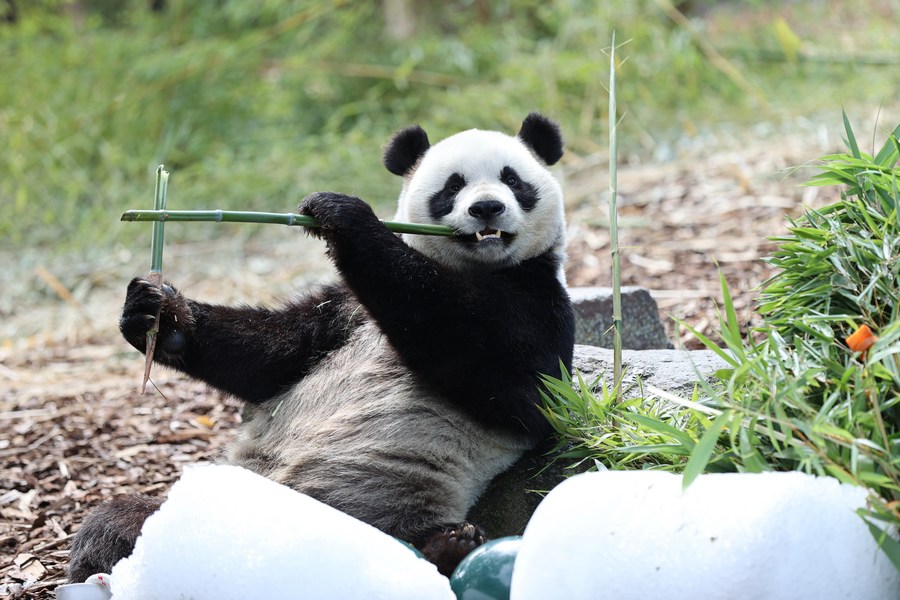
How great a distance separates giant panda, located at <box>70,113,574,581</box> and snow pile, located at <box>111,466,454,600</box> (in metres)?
0.59

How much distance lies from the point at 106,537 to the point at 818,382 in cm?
195

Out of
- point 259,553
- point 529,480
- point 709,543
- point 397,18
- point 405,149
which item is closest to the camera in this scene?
point 709,543

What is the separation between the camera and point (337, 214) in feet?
9.91

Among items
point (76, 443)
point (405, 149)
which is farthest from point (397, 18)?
point (76, 443)

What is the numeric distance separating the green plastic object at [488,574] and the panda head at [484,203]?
1234mm

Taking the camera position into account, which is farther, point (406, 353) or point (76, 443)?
point (76, 443)

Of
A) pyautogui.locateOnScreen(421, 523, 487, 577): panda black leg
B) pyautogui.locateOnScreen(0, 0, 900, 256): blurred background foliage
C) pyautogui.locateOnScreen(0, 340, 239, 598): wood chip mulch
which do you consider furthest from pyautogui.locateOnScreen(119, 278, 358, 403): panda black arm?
pyautogui.locateOnScreen(0, 0, 900, 256): blurred background foliage

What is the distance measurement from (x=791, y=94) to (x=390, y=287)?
620 centimetres

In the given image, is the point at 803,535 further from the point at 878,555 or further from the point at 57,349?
the point at 57,349

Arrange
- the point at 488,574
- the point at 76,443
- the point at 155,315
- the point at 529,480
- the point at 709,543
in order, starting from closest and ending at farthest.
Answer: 1. the point at 709,543
2. the point at 488,574
3. the point at 529,480
4. the point at 155,315
5. the point at 76,443

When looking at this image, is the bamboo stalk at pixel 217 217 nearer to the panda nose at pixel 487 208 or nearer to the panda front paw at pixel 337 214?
the panda front paw at pixel 337 214

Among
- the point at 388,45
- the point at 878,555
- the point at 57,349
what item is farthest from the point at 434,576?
the point at 388,45

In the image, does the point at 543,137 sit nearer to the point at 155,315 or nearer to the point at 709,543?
the point at 155,315

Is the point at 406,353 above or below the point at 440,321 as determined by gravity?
below
